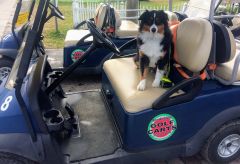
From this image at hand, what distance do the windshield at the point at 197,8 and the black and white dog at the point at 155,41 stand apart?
1.61m

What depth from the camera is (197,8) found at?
374 cm

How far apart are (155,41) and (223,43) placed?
0.54m

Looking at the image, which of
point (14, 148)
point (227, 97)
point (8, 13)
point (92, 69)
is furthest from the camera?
point (8, 13)

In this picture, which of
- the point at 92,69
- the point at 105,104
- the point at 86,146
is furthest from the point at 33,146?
the point at 92,69

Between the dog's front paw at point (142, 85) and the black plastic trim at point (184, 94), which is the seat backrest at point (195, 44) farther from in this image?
the dog's front paw at point (142, 85)

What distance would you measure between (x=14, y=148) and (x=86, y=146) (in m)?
0.59

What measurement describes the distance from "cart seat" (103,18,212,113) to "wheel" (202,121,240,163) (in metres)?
0.50

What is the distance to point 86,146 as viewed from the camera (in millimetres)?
2090

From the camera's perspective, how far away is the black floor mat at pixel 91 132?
2.03 meters

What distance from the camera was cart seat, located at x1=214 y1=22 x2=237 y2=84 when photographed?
6.49 feet

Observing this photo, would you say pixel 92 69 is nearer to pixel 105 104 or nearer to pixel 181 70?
pixel 105 104

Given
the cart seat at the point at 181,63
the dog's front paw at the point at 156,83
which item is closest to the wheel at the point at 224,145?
the cart seat at the point at 181,63

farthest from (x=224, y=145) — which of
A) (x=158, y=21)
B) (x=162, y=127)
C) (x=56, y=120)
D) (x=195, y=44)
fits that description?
(x=56, y=120)

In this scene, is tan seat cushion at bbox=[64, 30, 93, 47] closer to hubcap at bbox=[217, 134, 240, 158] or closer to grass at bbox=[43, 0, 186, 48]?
grass at bbox=[43, 0, 186, 48]
